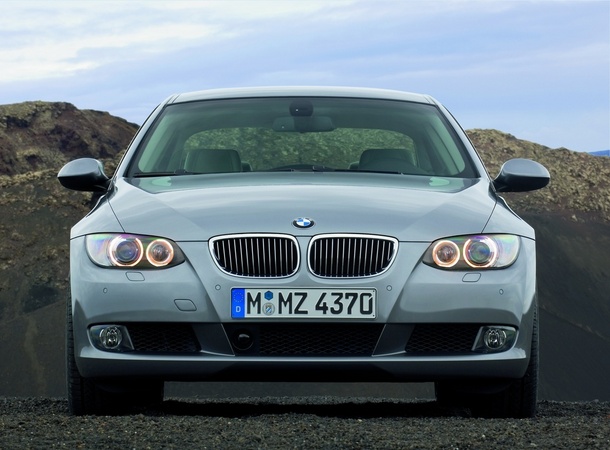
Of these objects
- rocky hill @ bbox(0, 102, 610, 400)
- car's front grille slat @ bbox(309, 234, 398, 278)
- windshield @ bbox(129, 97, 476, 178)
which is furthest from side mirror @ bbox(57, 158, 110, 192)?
rocky hill @ bbox(0, 102, 610, 400)

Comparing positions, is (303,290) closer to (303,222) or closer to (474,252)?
(303,222)

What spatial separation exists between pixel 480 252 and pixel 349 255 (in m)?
0.58

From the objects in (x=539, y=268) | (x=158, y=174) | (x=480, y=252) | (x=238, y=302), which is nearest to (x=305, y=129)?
(x=158, y=174)

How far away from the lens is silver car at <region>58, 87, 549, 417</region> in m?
5.16

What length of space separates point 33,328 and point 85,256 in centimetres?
1910

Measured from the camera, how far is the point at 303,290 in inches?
202

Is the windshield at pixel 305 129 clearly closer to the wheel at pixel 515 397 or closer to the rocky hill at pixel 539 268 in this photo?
the wheel at pixel 515 397

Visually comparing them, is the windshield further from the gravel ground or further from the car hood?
the gravel ground

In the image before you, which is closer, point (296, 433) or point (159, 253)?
point (296, 433)

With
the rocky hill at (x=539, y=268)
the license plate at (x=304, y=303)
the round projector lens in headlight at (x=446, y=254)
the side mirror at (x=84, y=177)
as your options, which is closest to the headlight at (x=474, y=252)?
the round projector lens in headlight at (x=446, y=254)

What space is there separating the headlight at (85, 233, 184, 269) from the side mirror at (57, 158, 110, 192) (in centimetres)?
92

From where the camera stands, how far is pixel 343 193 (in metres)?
5.57

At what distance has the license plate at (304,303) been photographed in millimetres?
5133

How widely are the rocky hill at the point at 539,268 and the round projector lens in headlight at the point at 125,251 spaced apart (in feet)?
51.2
